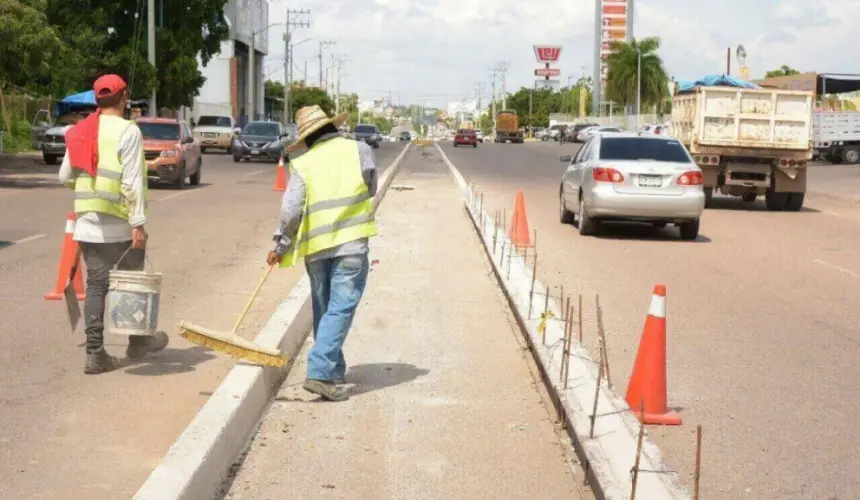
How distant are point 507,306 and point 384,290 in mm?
1474

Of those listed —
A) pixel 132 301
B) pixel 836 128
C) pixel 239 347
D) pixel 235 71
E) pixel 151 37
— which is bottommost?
pixel 239 347

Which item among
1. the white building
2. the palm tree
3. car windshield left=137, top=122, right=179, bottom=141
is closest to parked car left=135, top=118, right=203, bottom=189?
car windshield left=137, top=122, right=179, bottom=141

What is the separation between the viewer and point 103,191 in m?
8.02

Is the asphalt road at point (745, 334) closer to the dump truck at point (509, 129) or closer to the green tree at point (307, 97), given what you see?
the dump truck at point (509, 129)

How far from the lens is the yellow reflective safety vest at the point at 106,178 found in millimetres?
8016

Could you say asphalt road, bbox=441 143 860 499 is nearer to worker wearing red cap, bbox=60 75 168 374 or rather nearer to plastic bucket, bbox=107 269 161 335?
plastic bucket, bbox=107 269 161 335

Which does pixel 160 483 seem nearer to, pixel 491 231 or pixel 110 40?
pixel 491 231

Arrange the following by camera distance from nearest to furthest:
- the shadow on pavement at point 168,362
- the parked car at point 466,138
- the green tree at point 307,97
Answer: the shadow on pavement at point 168,362, the parked car at point 466,138, the green tree at point 307,97

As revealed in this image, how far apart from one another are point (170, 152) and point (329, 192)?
843 inches

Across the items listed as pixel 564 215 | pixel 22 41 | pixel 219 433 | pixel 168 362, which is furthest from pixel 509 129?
pixel 219 433

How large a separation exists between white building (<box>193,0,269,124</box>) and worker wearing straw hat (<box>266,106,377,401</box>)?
80039mm

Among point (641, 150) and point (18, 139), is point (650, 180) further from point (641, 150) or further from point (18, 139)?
point (18, 139)

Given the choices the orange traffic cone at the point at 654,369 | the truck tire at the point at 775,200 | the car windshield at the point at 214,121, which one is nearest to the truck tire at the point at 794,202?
the truck tire at the point at 775,200

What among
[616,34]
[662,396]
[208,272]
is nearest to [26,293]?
[208,272]
